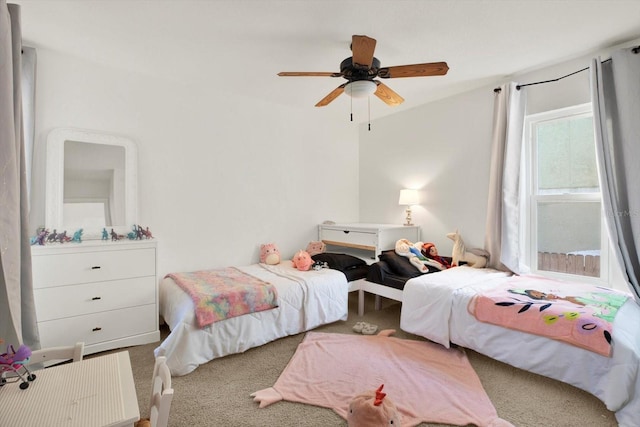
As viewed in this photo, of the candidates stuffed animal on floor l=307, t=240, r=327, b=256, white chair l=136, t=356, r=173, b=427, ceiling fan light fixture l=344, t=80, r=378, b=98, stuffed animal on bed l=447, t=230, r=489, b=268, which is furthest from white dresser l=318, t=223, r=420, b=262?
white chair l=136, t=356, r=173, b=427

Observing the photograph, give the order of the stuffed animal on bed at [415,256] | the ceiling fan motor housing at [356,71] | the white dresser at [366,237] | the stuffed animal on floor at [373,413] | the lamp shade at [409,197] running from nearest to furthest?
the stuffed animal on floor at [373,413], the ceiling fan motor housing at [356,71], the stuffed animal on bed at [415,256], the white dresser at [366,237], the lamp shade at [409,197]

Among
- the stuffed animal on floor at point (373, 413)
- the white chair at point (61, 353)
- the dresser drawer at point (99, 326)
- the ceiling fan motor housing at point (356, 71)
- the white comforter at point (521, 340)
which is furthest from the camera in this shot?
the dresser drawer at point (99, 326)

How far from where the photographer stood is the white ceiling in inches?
74.1

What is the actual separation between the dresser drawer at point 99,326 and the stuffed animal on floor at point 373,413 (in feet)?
6.43

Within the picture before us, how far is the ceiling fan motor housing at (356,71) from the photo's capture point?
6.95 ft

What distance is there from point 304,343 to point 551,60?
3181 millimetres

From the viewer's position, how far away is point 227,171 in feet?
11.1

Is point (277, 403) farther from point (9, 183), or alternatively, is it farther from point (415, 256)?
point (415, 256)

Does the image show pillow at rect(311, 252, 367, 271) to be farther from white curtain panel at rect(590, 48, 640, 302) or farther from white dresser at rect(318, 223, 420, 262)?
white curtain panel at rect(590, 48, 640, 302)

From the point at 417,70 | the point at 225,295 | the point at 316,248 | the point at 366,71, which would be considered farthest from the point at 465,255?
the point at 225,295

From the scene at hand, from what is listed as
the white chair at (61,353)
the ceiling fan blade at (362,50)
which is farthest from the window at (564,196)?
the white chair at (61,353)

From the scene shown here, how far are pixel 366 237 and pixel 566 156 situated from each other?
1.98 metres

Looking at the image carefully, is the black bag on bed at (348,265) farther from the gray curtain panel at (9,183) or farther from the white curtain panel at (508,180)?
the gray curtain panel at (9,183)

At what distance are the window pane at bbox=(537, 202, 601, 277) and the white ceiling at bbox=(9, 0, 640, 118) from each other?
1.29 meters
